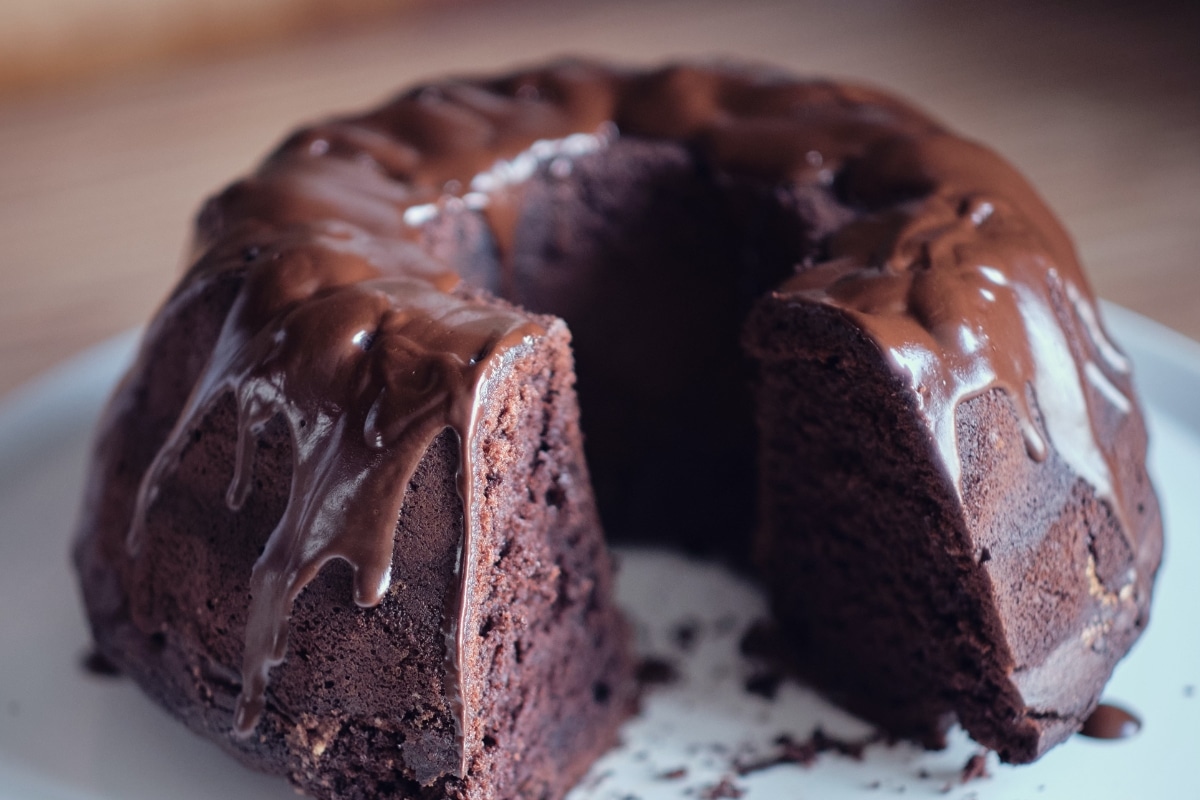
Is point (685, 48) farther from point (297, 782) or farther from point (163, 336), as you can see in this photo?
point (297, 782)

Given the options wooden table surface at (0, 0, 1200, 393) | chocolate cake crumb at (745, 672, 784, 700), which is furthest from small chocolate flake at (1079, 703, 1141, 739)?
wooden table surface at (0, 0, 1200, 393)

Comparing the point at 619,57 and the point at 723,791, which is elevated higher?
the point at 619,57

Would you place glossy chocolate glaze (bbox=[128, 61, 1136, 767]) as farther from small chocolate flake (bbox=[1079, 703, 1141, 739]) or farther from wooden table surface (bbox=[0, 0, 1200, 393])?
wooden table surface (bbox=[0, 0, 1200, 393])

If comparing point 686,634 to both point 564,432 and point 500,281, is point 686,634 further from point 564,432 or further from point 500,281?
point 500,281

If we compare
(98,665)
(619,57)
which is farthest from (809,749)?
(619,57)

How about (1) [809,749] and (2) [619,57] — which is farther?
(2) [619,57]

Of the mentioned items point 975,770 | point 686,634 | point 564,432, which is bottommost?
point 686,634
